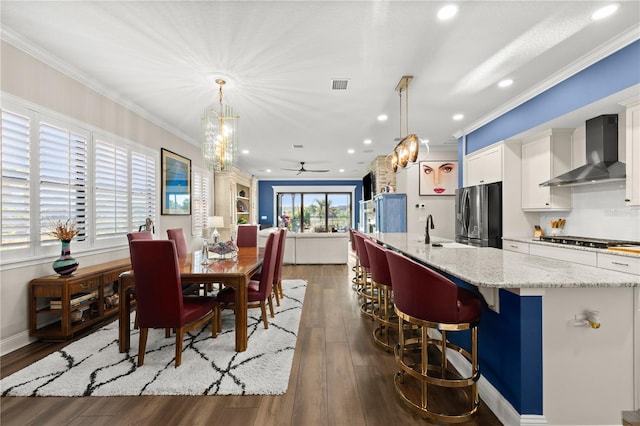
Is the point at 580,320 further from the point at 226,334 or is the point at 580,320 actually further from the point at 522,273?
the point at 226,334

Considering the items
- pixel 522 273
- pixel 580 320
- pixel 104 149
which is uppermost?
pixel 104 149

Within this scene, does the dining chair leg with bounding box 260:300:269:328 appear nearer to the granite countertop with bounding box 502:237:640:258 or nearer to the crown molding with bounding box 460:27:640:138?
the granite countertop with bounding box 502:237:640:258

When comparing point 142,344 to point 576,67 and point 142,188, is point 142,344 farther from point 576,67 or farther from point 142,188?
point 576,67

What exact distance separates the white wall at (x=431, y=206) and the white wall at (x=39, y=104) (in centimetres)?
544

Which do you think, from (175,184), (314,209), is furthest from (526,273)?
(314,209)

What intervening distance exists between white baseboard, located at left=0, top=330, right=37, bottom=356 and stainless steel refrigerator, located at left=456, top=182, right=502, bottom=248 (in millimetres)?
5559

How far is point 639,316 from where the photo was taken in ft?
4.61

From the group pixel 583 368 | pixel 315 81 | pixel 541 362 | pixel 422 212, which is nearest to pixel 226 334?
pixel 541 362

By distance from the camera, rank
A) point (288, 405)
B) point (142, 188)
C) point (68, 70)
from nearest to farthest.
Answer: point (288, 405) → point (68, 70) → point (142, 188)

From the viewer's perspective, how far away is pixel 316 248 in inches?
254

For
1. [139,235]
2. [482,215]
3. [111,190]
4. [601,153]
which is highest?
[601,153]

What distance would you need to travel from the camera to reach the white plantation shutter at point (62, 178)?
2709mm

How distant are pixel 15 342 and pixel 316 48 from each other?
3704mm

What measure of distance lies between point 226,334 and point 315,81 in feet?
9.33
